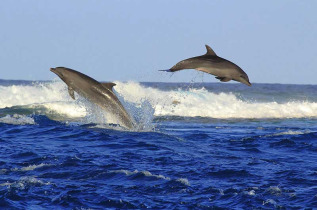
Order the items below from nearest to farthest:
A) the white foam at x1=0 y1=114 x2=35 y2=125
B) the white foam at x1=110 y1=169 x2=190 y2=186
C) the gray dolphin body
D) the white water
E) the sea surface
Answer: the sea surface, the white foam at x1=110 y1=169 x2=190 y2=186, the gray dolphin body, the white foam at x1=0 y1=114 x2=35 y2=125, the white water

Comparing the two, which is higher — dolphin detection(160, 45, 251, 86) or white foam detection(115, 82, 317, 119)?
dolphin detection(160, 45, 251, 86)

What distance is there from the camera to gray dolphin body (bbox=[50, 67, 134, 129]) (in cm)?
1559

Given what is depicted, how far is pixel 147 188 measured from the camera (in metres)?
9.74

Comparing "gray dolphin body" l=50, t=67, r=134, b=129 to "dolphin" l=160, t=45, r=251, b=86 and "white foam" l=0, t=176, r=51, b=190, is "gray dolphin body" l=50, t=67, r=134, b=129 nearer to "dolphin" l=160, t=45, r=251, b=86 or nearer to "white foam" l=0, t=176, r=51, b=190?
"dolphin" l=160, t=45, r=251, b=86

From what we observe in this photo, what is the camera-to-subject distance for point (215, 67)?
11852mm

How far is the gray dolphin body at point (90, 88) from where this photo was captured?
15.6 m

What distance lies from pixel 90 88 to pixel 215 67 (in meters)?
4.95

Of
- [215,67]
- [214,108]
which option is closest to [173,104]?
[214,108]

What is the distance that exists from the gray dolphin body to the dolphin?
4243 mm

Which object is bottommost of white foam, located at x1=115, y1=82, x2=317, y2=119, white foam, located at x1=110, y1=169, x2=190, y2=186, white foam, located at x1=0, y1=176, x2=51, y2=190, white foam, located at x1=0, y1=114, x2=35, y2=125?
white foam, located at x1=0, y1=176, x2=51, y2=190

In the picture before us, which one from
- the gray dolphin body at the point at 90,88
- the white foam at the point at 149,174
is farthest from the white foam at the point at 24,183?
the gray dolphin body at the point at 90,88

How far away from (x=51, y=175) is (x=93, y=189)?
1.43 m

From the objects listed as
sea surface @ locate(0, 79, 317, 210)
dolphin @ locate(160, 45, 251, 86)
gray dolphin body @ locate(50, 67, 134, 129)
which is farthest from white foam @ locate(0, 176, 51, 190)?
gray dolphin body @ locate(50, 67, 134, 129)

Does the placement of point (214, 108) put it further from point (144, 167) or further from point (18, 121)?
point (144, 167)
